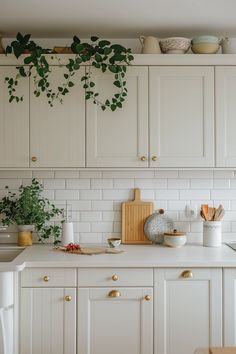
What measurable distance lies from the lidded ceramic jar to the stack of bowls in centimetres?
123

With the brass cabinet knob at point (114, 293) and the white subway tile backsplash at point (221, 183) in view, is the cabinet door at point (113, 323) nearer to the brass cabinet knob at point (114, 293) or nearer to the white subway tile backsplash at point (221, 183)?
the brass cabinet knob at point (114, 293)

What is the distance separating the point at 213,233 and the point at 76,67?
1492 millimetres

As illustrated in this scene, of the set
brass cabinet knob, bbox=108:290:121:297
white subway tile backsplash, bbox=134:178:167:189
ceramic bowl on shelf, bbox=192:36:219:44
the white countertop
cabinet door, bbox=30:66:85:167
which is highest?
ceramic bowl on shelf, bbox=192:36:219:44

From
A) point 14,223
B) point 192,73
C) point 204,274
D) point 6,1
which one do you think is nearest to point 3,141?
point 14,223

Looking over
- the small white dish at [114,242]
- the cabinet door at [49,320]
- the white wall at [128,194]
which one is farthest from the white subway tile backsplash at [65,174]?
the cabinet door at [49,320]

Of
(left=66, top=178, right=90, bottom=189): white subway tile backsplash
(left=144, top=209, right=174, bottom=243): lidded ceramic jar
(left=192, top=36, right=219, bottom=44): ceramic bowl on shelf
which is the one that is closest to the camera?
(left=192, top=36, right=219, bottom=44): ceramic bowl on shelf

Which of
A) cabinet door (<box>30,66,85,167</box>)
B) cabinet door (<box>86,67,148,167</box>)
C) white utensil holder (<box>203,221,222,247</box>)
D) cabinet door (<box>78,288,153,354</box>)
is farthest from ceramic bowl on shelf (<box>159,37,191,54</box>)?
cabinet door (<box>78,288,153,354</box>)

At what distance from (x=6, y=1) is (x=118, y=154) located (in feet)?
3.95

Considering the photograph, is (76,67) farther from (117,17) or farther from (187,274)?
(187,274)

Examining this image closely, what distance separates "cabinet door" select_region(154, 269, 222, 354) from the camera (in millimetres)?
2848

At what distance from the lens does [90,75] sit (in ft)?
10.5

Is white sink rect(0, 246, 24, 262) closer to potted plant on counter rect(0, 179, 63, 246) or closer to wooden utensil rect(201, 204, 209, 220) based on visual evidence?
potted plant on counter rect(0, 179, 63, 246)

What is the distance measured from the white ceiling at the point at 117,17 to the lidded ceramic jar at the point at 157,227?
1.36m

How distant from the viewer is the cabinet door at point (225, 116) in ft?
10.5
